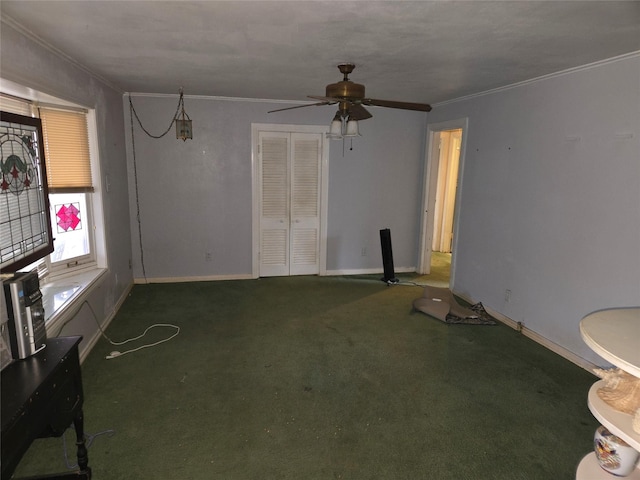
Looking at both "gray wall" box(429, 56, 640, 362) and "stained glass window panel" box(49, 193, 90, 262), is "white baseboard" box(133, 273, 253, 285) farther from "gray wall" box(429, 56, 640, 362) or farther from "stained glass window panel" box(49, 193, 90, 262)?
"gray wall" box(429, 56, 640, 362)

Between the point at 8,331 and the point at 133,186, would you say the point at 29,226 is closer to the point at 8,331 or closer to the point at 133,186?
the point at 8,331

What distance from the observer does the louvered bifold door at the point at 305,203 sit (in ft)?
17.2

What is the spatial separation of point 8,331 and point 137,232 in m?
3.41

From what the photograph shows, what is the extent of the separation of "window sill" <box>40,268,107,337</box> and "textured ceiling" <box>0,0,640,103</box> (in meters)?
1.77

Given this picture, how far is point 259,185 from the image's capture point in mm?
5195

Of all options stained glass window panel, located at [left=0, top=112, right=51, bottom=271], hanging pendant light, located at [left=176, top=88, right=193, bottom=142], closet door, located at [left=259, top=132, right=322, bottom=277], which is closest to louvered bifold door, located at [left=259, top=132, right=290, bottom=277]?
closet door, located at [left=259, top=132, right=322, bottom=277]

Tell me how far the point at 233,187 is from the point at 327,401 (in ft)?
10.6

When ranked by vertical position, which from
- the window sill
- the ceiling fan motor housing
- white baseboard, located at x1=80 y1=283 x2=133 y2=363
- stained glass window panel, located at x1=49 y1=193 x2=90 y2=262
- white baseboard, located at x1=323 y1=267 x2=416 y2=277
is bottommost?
white baseboard, located at x1=80 y1=283 x2=133 y2=363

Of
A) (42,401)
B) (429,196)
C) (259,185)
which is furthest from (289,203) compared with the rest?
(42,401)

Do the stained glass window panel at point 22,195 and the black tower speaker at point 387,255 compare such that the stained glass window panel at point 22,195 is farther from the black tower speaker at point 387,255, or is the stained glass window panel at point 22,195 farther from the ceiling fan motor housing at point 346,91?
the black tower speaker at point 387,255

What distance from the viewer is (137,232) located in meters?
5.02

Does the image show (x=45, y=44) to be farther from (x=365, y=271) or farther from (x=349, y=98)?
(x=365, y=271)

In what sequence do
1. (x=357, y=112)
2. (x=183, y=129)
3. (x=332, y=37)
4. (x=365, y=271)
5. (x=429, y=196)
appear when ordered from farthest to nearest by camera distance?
(x=365, y=271)
(x=429, y=196)
(x=183, y=129)
(x=357, y=112)
(x=332, y=37)

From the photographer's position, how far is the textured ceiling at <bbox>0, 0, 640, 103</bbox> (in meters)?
1.98
